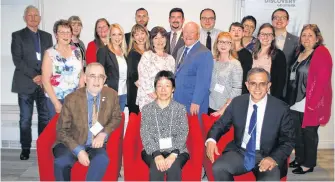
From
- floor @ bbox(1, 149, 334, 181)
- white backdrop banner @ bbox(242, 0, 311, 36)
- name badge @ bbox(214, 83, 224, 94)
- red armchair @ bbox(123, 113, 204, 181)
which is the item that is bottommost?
floor @ bbox(1, 149, 334, 181)

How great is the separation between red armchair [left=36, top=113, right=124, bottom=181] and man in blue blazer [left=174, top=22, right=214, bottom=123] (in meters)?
0.96

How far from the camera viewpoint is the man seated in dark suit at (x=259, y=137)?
2.80m

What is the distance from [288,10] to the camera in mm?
4887

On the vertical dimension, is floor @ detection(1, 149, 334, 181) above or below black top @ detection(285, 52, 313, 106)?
below

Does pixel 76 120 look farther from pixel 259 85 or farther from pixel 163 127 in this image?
pixel 259 85

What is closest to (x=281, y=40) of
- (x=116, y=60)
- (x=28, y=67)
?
(x=116, y=60)

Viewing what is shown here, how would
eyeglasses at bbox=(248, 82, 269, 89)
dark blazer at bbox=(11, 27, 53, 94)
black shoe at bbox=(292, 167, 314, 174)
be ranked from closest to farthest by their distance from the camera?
eyeglasses at bbox=(248, 82, 269, 89) < black shoe at bbox=(292, 167, 314, 174) < dark blazer at bbox=(11, 27, 53, 94)

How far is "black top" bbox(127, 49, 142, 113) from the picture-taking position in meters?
3.88

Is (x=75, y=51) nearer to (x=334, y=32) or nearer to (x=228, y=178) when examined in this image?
(x=228, y=178)

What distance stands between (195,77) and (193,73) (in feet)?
0.17

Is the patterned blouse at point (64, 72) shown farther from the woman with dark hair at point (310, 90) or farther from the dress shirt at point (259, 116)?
the woman with dark hair at point (310, 90)

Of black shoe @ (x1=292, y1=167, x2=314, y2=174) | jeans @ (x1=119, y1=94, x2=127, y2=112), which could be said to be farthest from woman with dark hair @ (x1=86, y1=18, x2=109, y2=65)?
black shoe @ (x1=292, y1=167, x2=314, y2=174)

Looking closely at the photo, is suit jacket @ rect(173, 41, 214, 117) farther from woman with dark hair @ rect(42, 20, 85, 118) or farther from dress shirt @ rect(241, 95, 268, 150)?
woman with dark hair @ rect(42, 20, 85, 118)

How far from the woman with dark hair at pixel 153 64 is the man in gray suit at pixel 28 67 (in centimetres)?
140
